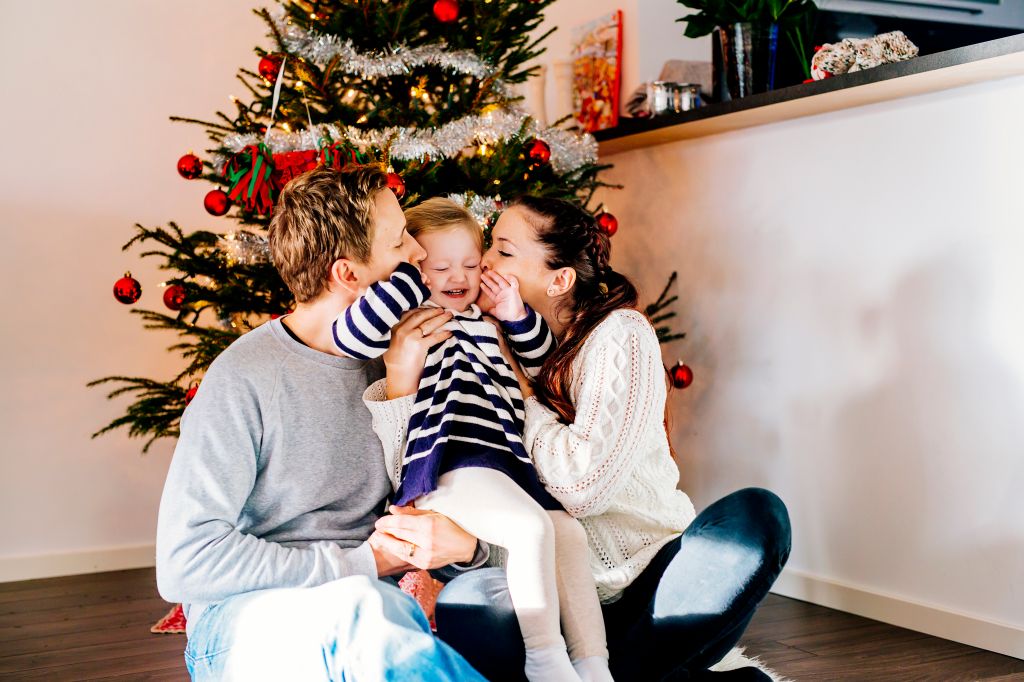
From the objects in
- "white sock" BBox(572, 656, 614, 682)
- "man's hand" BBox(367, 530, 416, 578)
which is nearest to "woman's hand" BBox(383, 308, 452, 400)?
"man's hand" BBox(367, 530, 416, 578)

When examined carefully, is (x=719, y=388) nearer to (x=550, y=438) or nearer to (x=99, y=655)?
(x=550, y=438)

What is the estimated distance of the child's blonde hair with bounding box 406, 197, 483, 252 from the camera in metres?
1.80

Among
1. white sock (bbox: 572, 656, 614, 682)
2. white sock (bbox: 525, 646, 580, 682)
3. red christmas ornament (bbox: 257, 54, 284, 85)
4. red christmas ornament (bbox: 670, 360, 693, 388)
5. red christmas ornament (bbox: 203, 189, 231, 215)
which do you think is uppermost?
red christmas ornament (bbox: 257, 54, 284, 85)

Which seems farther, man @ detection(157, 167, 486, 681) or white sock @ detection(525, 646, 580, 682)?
white sock @ detection(525, 646, 580, 682)

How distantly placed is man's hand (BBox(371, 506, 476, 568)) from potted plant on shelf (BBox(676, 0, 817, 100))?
68.3 inches

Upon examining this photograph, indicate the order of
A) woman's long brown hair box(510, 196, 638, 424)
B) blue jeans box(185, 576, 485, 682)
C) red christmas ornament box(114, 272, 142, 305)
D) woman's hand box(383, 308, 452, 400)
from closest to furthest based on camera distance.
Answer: blue jeans box(185, 576, 485, 682) < woman's hand box(383, 308, 452, 400) < woman's long brown hair box(510, 196, 638, 424) < red christmas ornament box(114, 272, 142, 305)

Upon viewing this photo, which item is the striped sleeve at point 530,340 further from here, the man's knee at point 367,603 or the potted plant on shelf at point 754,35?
the potted plant on shelf at point 754,35

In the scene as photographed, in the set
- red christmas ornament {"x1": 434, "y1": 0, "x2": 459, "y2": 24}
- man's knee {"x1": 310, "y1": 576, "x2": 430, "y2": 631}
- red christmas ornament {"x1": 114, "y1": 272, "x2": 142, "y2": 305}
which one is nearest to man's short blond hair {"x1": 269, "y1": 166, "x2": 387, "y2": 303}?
man's knee {"x1": 310, "y1": 576, "x2": 430, "y2": 631}

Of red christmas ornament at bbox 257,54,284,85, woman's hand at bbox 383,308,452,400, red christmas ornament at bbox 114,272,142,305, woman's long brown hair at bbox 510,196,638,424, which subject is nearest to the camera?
woman's hand at bbox 383,308,452,400

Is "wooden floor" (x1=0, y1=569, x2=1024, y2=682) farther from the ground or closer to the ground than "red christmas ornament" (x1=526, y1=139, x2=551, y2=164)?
closer to the ground

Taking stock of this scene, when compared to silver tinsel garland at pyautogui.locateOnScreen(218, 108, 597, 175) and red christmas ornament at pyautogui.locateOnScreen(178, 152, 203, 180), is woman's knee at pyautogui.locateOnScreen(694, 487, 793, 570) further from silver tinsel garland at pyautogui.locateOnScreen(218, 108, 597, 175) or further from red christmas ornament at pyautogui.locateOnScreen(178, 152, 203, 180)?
red christmas ornament at pyautogui.locateOnScreen(178, 152, 203, 180)

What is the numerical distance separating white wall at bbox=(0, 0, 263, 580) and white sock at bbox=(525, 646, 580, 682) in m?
2.18

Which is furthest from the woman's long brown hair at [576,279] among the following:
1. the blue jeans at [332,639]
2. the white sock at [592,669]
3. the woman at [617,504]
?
the blue jeans at [332,639]

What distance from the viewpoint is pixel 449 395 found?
61.5 inches
